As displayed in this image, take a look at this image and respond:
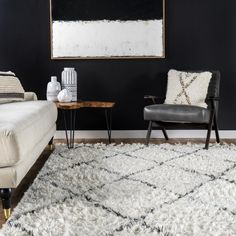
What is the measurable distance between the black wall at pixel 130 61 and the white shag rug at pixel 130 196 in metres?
1.09

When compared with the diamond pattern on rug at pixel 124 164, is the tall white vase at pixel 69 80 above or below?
above

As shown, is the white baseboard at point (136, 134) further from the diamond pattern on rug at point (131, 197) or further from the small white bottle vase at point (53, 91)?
the diamond pattern on rug at point (131, 197)

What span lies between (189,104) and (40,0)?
2.17 m

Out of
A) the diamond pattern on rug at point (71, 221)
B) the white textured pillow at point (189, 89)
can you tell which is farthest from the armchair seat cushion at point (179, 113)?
the diamond pattern on rug at point (71, 221)

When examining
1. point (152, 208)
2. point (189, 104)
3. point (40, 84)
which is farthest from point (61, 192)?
point (40, 84)

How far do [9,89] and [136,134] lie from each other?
167 centimetres

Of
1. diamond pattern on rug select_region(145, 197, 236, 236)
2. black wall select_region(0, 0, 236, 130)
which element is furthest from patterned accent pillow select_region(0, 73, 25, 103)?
diamond pattern on rug select_region(145, 197, 236, 236)

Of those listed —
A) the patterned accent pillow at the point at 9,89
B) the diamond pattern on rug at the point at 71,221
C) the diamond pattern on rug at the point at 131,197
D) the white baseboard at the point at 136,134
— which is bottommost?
the white baseboard at the point at 136,134

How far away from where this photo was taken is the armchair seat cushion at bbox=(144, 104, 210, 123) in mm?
3287

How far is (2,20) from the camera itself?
4.03m

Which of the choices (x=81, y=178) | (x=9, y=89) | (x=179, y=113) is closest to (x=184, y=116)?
(x=179, y=113)

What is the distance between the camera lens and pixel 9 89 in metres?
3.12

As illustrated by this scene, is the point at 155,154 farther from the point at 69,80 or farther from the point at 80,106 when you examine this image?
the point at 69,80

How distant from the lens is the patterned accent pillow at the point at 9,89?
3062mm
